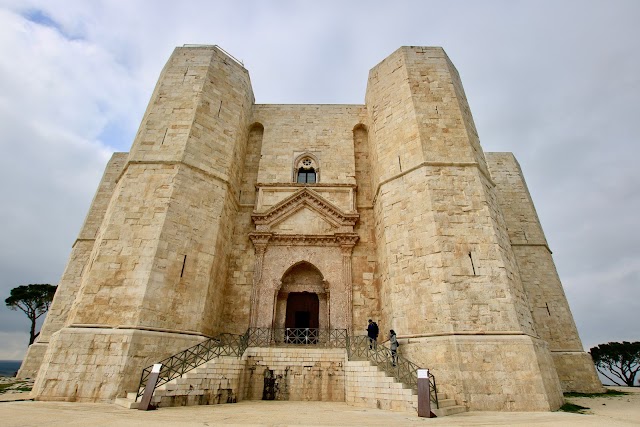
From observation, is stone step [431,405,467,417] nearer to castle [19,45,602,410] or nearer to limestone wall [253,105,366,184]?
castle [19,45,602,410]

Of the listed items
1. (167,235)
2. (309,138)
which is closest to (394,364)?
(167,235)

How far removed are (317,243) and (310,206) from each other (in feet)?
5.52

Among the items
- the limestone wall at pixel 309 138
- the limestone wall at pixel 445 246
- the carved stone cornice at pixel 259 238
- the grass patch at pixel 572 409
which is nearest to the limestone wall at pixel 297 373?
the limestone wall at pixel 445 246

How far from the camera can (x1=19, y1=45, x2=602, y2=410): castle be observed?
26.3 feet

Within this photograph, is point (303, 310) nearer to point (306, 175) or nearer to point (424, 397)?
point (306, 175)

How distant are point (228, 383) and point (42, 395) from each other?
4.30 m

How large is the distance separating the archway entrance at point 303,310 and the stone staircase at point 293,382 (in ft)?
11.7

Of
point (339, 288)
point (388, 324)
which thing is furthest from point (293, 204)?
point (388, 324)

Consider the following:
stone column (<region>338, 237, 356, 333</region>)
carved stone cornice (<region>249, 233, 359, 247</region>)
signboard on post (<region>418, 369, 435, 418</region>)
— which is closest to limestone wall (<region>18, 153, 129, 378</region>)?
carved stone cornice (<region>249, 233, 359, 247</region>)

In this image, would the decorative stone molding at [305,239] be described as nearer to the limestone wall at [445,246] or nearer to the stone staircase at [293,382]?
the limestone wall at [445,246]

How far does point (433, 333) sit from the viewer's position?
8328 mm

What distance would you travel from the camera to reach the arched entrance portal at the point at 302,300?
11898mm

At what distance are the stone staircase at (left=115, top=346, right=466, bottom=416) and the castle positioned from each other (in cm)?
146

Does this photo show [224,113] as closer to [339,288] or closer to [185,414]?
[339,288]
